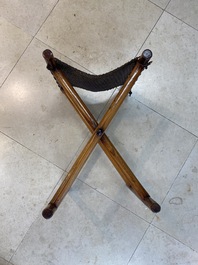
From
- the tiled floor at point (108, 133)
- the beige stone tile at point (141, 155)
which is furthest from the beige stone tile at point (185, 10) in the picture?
the beige stone tile at point (141, 155)

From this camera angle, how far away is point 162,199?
4.55 ft

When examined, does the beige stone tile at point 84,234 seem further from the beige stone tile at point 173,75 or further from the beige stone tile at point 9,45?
the beige stone tile at point 9,45

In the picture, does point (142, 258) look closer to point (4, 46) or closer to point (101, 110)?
point (101, 110)

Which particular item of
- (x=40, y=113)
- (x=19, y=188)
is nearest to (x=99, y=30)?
(x=40, y=113)

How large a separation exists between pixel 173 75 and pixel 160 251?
75 centimetres

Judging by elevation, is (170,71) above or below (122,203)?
above

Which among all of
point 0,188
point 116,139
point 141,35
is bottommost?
point 0,188

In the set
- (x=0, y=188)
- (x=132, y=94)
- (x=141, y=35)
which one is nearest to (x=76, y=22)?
(x=141, y=35)

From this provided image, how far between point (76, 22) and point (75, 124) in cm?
46

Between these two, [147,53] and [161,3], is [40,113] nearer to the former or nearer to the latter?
[147,53]

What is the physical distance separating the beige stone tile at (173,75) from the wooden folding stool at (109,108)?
0.33 meters

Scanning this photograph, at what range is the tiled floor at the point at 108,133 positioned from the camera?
1.35m

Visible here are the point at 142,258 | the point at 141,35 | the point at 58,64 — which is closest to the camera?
the point at 58,64

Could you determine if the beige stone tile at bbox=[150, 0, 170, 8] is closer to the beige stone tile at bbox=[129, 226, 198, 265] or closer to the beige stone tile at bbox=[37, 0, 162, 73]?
the beige stone tile at bbox=[37, 0, 162, 73]
